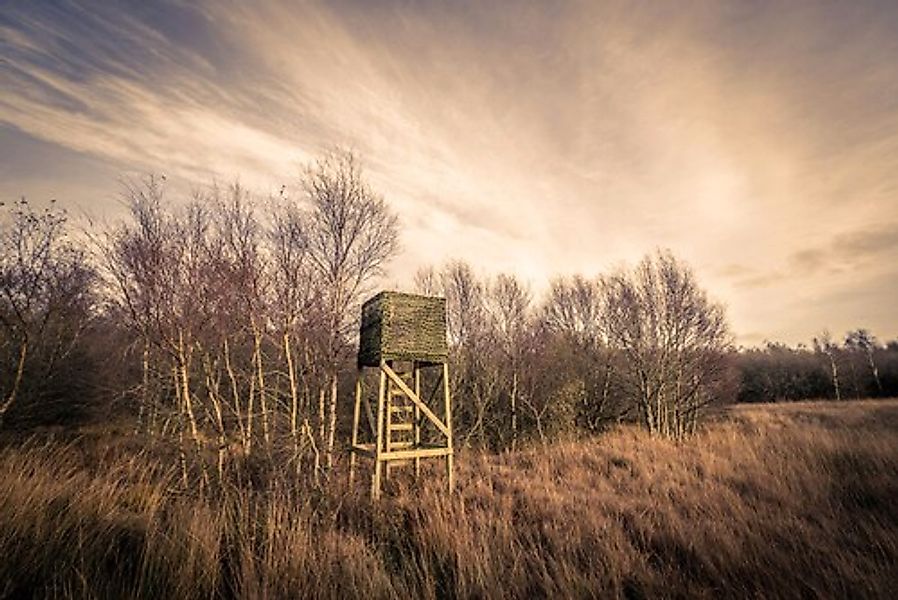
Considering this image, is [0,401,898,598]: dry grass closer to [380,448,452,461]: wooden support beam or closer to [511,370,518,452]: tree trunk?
[380,448,452,461]: wooden support beam

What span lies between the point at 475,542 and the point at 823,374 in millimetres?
52249

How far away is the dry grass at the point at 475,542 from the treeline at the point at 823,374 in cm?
4035

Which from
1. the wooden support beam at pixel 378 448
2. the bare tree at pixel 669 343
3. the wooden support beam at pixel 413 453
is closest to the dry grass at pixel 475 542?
the wooden support beam at pixel 378 448

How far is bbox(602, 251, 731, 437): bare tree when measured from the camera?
18031mm

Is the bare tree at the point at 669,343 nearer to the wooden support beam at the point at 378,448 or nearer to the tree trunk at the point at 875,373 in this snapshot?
the wooden support beam at the point at 378,448

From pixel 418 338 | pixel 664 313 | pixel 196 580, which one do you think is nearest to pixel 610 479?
pixel 418 338

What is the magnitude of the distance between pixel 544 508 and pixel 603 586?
2.44 meters

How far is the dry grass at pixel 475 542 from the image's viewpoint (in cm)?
310

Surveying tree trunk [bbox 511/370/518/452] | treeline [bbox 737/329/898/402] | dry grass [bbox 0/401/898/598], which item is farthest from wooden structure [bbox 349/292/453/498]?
treeline [bbox 737/329/898/402]

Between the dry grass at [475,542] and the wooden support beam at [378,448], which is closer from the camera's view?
the dry grass at [475,542]

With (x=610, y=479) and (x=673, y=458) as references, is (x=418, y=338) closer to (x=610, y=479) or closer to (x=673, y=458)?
(x=610, y=479)

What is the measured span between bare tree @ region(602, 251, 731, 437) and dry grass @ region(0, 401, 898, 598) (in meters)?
12.0

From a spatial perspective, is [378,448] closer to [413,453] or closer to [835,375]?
[413,453]

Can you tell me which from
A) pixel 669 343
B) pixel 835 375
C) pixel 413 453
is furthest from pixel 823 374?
pixel 413 453
